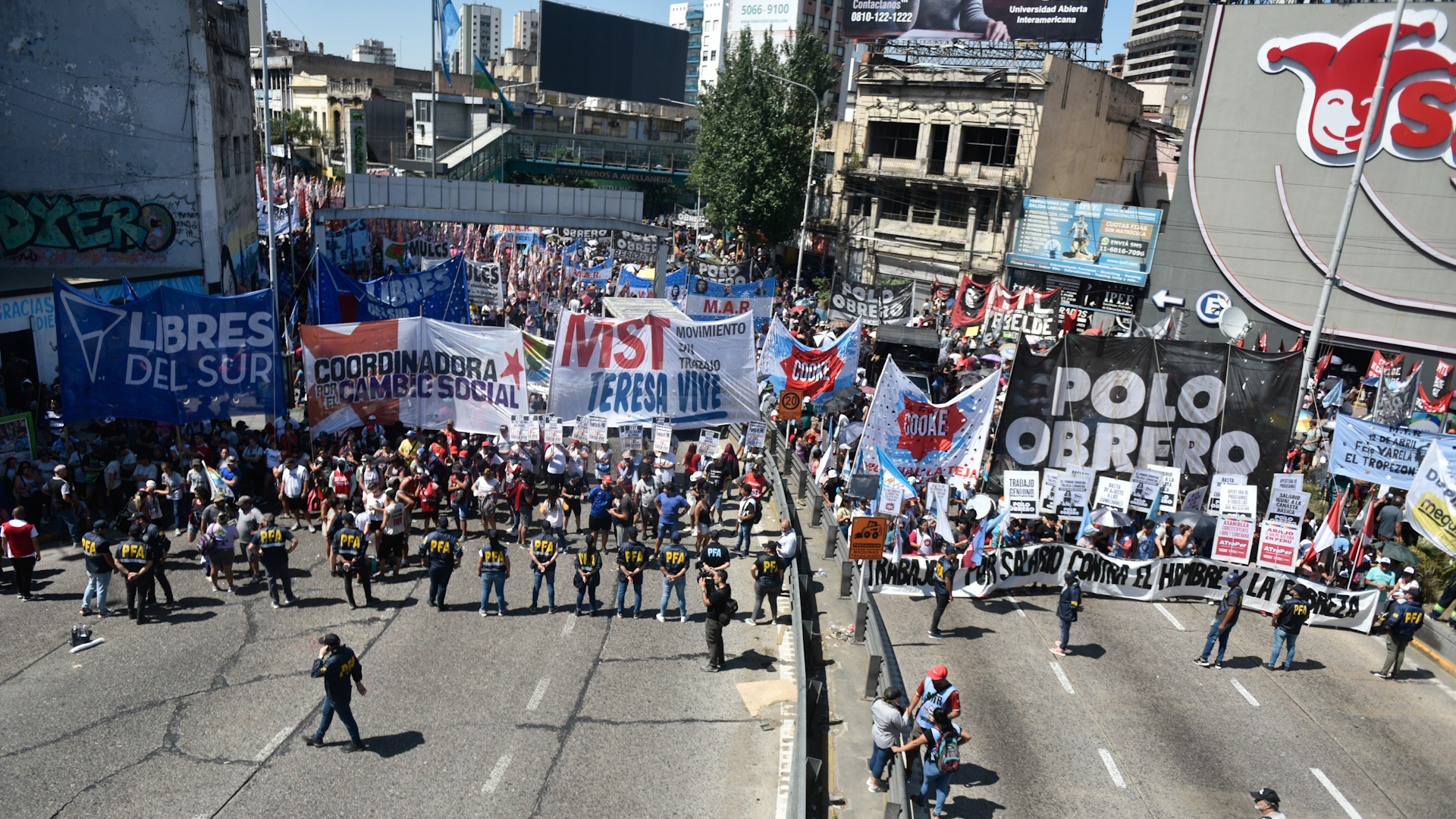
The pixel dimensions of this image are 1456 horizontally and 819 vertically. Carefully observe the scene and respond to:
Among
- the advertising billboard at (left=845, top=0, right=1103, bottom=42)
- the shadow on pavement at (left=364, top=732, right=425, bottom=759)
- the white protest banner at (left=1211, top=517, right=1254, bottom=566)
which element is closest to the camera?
the shadow on pavement at (left=364, top=732, right=425, bottom=759)

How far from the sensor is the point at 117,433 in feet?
57.2

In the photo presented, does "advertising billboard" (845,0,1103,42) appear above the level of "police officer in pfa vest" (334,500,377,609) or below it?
above

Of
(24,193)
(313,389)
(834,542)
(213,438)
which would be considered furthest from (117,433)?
(834,542)

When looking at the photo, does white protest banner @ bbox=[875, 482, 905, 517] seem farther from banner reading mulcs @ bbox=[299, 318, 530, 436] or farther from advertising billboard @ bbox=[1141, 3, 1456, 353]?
advertising billboard @ bbox=[1141, 3, 1456, 353]

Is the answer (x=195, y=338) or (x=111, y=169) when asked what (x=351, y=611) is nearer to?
(x=195, y=338)

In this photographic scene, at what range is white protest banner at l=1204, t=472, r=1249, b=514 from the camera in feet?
55.2

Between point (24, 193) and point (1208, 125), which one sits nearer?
point (24, 193)

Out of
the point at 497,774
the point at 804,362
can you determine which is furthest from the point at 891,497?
the point at 497,774

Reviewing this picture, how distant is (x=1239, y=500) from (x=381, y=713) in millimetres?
14464

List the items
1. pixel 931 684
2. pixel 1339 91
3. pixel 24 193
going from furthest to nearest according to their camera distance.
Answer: pixel 1339 91
pixel 24 193
pixel 931 684

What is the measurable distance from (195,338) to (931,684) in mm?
13742

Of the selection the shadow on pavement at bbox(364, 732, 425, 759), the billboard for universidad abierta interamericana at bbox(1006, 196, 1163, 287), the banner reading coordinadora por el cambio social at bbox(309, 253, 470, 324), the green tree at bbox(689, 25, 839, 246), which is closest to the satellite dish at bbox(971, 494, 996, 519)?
the shadow on pavement at bbox(364, 732, 425, 759)

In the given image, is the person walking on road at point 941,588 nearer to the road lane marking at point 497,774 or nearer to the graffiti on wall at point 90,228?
the road lane marking at point 497,774

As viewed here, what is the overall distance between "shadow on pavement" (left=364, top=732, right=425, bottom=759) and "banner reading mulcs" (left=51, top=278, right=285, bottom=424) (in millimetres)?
8821
